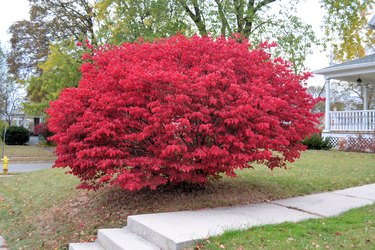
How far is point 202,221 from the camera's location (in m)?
4.96

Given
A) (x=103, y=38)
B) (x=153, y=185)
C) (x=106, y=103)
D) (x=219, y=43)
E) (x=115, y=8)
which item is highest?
(x=115, y=8)

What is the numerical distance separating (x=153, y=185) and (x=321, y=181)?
408cm

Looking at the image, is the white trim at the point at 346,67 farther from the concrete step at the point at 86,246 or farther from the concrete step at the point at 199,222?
the concrete step at the point at 86,246

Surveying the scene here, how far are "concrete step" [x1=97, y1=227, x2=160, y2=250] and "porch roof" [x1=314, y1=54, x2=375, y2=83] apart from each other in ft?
42.6

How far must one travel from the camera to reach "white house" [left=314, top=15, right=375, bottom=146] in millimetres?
15164

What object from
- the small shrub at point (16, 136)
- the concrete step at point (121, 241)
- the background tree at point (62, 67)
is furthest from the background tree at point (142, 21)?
the small shrub at point (16, 136)

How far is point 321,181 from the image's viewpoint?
8016 mm

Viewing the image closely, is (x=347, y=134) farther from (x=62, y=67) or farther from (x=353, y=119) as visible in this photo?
(x=62, y=67)

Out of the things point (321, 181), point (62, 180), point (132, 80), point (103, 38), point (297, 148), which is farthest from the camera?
point (103, 38)

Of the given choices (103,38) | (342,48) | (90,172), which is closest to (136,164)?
(90,172)

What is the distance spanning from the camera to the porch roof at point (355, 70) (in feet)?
50.2

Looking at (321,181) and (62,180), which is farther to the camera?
(62,180)

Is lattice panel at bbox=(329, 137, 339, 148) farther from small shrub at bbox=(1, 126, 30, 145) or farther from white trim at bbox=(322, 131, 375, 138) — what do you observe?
small shrub at bbox=(1, 126, 30, 145)

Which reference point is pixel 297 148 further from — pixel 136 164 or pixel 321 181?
pixel 136 164
